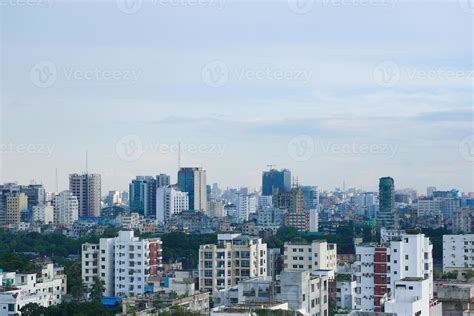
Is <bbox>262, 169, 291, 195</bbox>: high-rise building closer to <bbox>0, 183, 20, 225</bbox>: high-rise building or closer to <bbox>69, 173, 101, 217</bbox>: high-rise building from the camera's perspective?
<bbox>69, 173, 101, 217</bbox>: high-rise building

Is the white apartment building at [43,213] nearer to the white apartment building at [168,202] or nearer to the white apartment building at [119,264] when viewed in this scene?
the white apartment building at [168,202]

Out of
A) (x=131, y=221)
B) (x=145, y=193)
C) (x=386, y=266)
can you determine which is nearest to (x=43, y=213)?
(x=145, y=193)

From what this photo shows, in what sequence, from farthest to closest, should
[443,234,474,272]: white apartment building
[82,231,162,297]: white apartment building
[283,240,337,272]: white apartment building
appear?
[82,231,162,297]: white apartment building → [443,234,474,272]: white apartment building → [283,240,337,272]: white apartment building

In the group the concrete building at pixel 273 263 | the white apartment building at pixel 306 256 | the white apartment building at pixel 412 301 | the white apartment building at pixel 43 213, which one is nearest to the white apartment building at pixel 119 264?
the concrete building at pixel 273 263

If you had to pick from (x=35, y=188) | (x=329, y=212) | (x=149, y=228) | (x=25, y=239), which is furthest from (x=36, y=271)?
(x=329, y=212)

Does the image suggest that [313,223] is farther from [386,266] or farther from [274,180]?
[386,266]

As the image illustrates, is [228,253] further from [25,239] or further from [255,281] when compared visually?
[25,239]

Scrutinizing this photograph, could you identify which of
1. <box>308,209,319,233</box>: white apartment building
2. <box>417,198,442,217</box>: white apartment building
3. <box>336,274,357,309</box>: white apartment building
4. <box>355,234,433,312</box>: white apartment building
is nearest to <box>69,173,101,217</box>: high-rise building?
<box>308,209,319,233</box>: white apartment building
